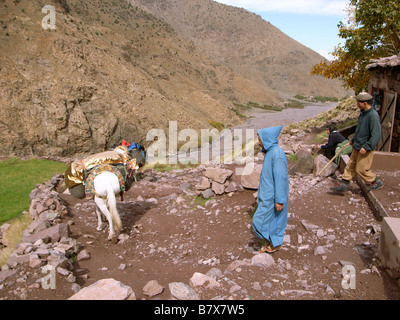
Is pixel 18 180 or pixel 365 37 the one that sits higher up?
pixel 365 37

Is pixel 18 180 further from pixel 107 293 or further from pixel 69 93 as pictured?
pixel 69 93

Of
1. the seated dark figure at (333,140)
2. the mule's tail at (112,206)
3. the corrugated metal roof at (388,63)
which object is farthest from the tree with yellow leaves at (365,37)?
the mule's tail at (112,206)

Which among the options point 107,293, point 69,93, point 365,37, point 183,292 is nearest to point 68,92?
point 69,93

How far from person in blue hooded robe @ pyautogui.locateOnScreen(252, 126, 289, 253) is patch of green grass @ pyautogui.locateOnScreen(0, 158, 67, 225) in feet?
21.8

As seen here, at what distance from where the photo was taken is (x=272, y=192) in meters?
4.06

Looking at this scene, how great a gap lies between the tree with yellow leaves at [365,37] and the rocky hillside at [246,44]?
66535 mm

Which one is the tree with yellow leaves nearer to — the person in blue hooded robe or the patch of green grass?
the person in blue hooded robe

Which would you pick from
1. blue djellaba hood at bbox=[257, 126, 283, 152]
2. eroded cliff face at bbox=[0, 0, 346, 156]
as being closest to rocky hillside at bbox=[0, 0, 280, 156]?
eroded cliff face at bbox=[0, 0, 346, 156]

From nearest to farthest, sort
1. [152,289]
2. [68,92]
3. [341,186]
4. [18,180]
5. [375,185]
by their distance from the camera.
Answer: [152,289], [375,185], [341,186], [18,180], [68,92]

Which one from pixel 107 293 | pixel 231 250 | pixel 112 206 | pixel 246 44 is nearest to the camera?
pixel 107 293

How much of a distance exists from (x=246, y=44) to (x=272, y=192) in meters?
92.0

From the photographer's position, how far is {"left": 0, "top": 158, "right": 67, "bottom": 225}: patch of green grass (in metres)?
8.38

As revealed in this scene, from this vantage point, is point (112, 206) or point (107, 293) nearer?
point (107, 293)

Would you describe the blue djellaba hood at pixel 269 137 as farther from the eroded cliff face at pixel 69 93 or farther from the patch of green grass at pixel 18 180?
the eroded cliff face at pixel 69 93
